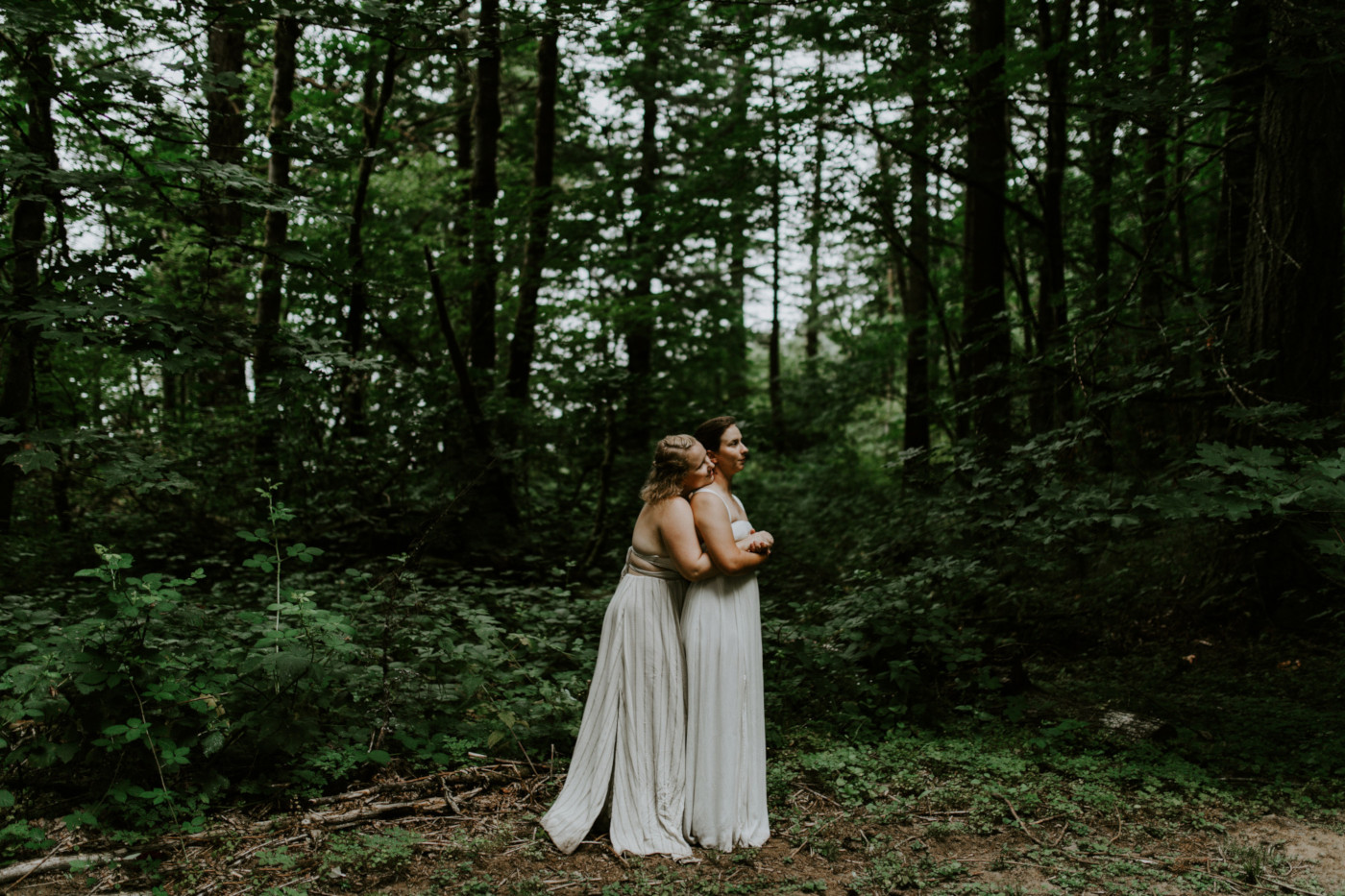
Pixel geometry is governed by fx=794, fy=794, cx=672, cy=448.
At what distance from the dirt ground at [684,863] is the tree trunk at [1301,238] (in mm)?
3533

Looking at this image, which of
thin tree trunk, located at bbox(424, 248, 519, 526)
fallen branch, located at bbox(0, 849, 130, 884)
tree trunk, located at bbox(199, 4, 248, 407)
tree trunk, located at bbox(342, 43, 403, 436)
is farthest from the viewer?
tree trunk, located at bbox(342, 43, 403, 436)

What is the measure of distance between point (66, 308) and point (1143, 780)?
6614 mm

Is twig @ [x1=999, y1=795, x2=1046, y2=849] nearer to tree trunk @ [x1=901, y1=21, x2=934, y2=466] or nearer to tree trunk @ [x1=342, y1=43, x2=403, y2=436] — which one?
tree trunk @ [x1=901, y1=21, x2=934, y2=466]

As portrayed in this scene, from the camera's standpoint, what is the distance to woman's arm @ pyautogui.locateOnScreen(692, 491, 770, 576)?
155 inches

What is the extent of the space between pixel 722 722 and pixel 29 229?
6.28 meters

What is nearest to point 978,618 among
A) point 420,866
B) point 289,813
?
point 420,866

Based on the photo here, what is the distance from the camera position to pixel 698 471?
408 cm

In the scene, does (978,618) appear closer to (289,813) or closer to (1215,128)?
(289,813)

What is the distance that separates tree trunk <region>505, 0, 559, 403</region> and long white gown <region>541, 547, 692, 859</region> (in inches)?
284

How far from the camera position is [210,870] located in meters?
3.50

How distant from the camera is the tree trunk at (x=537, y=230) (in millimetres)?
10712

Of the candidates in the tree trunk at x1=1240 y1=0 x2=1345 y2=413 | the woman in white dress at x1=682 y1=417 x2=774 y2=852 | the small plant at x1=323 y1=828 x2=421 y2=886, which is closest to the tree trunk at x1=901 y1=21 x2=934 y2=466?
the tree trunk at x1=1240 y1=0 x2=1345 y2=413

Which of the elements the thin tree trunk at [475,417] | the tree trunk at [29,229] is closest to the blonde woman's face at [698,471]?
the tree trunk at [29,229]

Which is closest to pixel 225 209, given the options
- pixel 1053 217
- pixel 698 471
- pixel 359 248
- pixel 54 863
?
pixel 359 248
